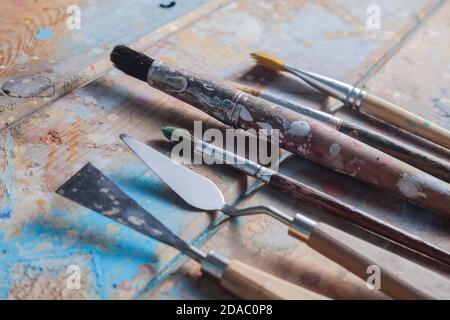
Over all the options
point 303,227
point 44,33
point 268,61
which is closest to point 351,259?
point 303,227

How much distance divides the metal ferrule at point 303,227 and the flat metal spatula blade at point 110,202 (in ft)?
0.48

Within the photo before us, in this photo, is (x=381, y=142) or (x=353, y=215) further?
(x=381, y=142)

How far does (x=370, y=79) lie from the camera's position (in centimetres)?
107

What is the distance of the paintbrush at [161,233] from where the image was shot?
611mm

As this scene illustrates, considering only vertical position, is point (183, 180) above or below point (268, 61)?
below

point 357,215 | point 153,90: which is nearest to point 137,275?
point 357,215

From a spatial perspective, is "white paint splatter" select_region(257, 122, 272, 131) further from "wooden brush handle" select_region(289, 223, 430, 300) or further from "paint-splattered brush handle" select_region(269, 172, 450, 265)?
"wooden brush handle" select_region(289, 223, 430, 300)

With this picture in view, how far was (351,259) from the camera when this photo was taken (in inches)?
25.1

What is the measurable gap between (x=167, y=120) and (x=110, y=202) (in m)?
0.24

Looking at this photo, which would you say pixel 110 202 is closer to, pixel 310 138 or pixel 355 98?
pixel 310 138

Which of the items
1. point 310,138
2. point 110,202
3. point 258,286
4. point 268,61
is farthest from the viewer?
point 268,61

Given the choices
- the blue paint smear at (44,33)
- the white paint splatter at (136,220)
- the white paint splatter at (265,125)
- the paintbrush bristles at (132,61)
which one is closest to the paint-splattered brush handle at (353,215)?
the white paint splatter at (265,125)
